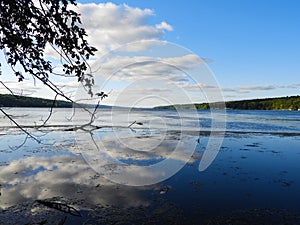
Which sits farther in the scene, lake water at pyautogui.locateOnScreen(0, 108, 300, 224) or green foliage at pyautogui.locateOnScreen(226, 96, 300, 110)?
green foliage at pyautogui.locateOnScreen(226, 96, 300, 110)

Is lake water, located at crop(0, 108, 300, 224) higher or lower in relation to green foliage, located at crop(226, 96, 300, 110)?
lower

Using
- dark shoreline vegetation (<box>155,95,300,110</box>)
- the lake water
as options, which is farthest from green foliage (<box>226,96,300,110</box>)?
the lake water

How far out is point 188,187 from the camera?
29.9 ft

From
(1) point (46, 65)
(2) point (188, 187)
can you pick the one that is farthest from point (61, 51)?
(2) point (188, 187)

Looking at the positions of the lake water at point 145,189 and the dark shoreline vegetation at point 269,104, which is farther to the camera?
the dark shoreline vegetation at point 269,104

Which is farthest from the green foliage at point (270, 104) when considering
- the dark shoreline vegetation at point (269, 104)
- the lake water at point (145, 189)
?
the lake water at point (145, 189)

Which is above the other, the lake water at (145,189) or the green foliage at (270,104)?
the green foliage at (270,104)

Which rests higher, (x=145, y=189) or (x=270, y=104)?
(x=270, y=104)

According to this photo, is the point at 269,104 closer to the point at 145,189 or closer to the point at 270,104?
the point at 270,104

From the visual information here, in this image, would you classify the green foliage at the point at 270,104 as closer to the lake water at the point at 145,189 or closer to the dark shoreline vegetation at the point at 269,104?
the dark shoreline vegetation at the point at 269,104

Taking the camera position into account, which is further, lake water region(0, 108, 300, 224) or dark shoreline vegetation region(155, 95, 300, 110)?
dark shoreline vegetation region(155, 95, 300, 110)

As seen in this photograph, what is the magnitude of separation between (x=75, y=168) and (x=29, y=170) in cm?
185

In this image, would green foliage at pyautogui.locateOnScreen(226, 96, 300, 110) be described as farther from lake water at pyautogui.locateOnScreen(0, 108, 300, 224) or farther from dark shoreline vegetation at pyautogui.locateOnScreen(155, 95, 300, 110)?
lake water at pyautogui.locateOnScreen(0, 108, 300, 224)

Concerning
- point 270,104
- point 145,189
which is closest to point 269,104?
point 270,104
